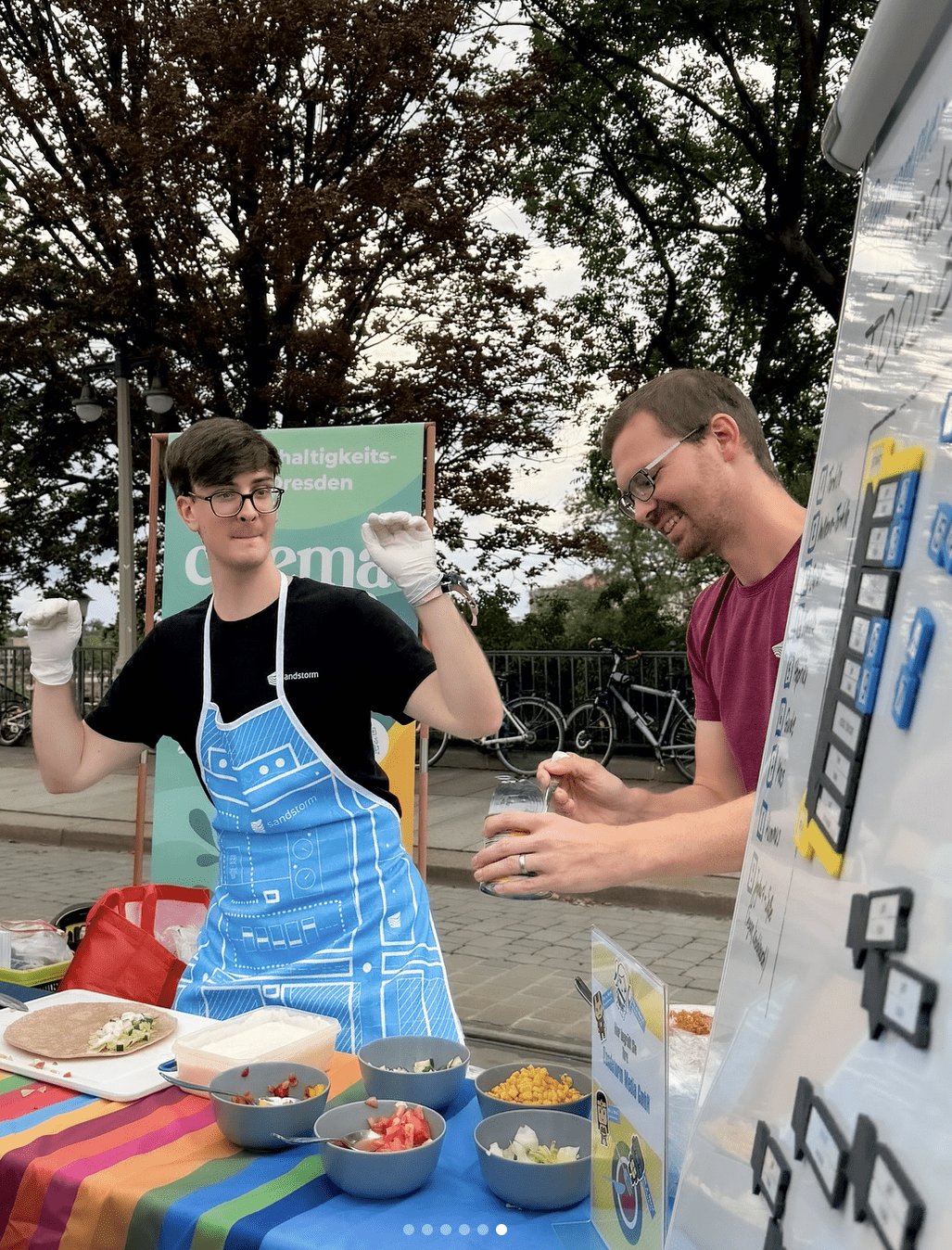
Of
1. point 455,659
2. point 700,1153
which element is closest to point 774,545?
point 455,659

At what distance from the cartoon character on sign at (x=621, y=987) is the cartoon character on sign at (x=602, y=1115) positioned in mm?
167

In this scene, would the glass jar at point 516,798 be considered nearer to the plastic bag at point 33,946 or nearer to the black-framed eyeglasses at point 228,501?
the black-framed eyeglasses at point 228,501

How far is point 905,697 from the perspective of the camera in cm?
51

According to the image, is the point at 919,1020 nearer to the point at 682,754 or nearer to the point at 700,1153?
the point at 700,1153

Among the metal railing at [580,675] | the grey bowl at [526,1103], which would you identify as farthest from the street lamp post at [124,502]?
the grey bowl at [526,1103]

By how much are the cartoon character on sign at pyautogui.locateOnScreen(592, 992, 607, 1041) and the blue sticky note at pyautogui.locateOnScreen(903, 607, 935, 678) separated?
0.76m

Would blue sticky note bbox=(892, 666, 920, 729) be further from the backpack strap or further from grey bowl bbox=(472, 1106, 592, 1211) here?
the backpack strap

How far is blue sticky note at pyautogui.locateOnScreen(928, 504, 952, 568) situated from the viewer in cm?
50

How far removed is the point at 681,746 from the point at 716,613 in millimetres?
9334

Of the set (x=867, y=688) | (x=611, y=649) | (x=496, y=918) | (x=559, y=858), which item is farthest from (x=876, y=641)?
(x=611, y=649)

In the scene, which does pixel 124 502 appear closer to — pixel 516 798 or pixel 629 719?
pixel 629 719

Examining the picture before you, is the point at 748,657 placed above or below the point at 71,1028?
above

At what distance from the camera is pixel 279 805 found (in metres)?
2.17

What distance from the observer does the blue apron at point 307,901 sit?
2074 mm
